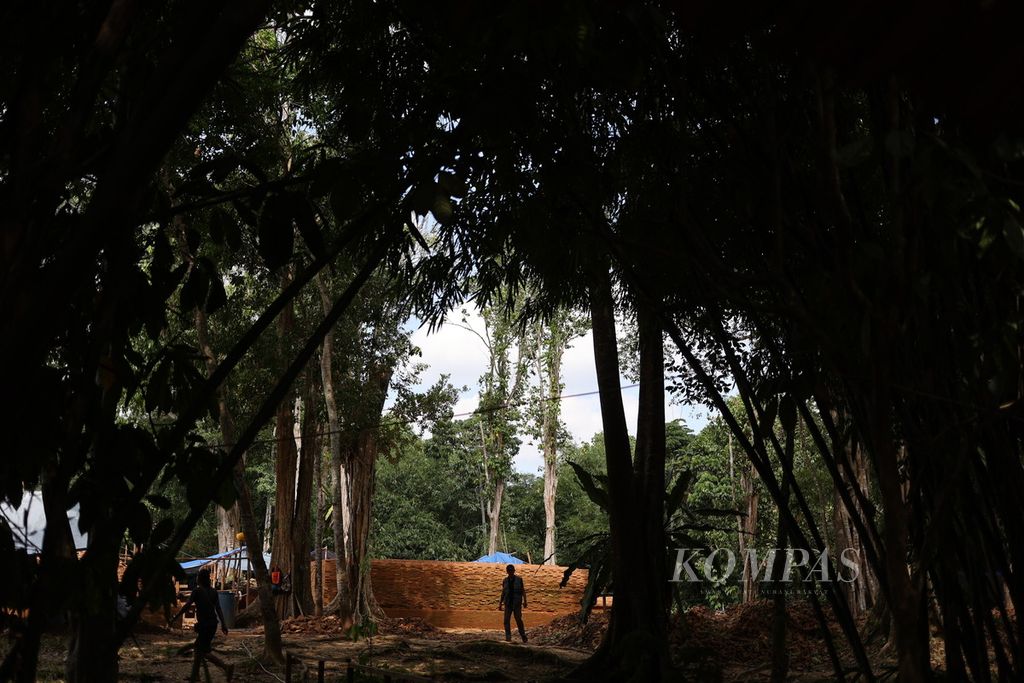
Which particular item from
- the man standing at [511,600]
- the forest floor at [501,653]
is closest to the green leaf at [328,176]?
the forest floor at [501,653]

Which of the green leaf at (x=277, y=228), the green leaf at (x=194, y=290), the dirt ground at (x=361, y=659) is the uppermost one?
the green leaf at (x=277, y=228)

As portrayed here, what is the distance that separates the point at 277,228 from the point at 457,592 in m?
18.0

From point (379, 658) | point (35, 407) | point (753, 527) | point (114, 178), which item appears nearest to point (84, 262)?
point (114, 178)

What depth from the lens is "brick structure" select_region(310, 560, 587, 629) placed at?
61.1 feet

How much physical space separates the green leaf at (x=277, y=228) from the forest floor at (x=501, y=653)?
697cm

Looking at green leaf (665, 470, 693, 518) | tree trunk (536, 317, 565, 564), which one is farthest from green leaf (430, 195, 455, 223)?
tree trunk (536, 317, 565, 564)

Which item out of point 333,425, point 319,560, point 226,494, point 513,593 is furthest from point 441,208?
point 319,560

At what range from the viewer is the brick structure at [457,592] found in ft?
61.1

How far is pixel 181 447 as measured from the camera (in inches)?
71.1

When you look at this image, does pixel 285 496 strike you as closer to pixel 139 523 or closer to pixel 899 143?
pixel 139 523

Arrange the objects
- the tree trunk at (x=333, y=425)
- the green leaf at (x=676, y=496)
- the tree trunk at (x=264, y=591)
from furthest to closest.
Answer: the tree trunk at (x=333, y=425) < the tree trunk at (x=264, y=591) < the green leaf at (x=676, y=496)

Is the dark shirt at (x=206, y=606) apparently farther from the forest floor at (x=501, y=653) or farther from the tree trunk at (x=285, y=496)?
the tree trunk at (x=285, y=496)

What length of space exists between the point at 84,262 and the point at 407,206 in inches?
27.8

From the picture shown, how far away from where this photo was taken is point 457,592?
18906 millimetres
